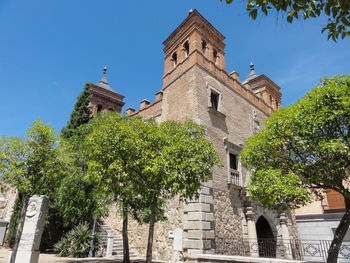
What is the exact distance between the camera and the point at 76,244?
1173cm

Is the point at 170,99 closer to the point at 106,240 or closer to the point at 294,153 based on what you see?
the point at 294,153

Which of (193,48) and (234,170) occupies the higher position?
(193,48)

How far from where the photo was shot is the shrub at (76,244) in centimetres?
1152

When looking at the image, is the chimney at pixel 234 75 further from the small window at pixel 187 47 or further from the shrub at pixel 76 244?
the shrub at pixel 76 244

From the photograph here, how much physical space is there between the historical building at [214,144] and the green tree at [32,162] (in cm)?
538

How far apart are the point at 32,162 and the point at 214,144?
26.5ft

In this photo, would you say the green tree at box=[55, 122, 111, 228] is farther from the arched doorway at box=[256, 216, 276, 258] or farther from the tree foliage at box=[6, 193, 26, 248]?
the arched doorway at box=[256, 216, 276, 258]

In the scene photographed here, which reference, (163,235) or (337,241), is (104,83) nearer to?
(163,235)

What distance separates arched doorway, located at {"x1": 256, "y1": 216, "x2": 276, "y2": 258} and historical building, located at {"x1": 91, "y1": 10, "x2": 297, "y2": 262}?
2.2 inches

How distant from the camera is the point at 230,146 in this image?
41.4 ft

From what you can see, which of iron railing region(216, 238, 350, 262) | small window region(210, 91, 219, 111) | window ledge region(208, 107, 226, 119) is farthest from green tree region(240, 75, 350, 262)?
small window region(210, 91, 219, 111)

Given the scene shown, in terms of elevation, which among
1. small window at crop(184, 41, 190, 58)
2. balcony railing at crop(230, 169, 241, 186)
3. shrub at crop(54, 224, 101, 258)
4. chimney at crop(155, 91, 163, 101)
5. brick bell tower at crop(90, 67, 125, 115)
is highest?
brick bell tower at crop(90, 67, 125, 115)

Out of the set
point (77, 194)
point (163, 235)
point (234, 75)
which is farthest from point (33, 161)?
point (234, 75)

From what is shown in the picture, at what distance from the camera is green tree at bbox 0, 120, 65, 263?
828 cm
